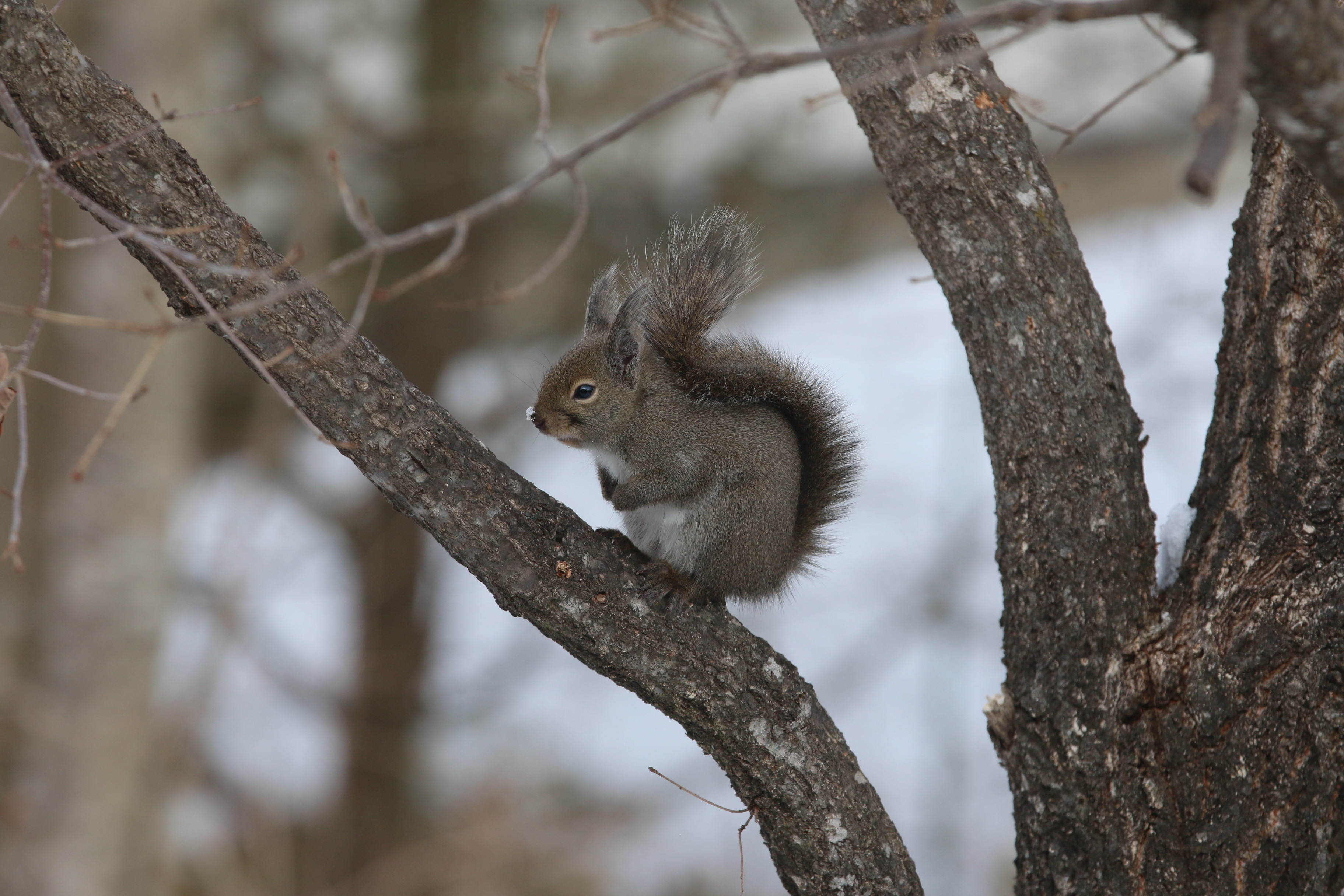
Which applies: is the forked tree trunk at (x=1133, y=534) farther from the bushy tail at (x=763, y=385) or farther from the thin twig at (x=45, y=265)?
the thin twig at (x=45, y=265)

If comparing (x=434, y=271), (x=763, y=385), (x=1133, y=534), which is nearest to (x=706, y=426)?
(x=763, y=385)

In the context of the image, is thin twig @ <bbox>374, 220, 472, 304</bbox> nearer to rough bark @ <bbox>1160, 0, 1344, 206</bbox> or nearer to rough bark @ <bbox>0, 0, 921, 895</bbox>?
rough bark @ <bbox>0, 0, 921, 895</bbox>

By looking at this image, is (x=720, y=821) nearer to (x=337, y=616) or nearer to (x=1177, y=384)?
(x=337, y=616)

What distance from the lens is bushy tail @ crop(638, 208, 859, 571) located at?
2.17 metres

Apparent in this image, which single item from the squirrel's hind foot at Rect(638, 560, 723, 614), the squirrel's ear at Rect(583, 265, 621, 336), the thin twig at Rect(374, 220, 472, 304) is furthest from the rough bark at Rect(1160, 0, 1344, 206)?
the squirrel's ear at Rect(583, 265, 621, 336)

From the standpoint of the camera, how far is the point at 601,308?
251cm

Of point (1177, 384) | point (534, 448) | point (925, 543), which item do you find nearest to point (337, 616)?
point (534, 448)

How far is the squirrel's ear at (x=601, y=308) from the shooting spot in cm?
249

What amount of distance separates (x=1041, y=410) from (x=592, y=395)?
943mm

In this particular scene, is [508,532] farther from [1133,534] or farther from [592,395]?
[1133,534]

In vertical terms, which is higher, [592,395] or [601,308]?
[601,308]

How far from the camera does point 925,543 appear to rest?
6.33m

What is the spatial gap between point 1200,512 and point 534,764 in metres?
4.16

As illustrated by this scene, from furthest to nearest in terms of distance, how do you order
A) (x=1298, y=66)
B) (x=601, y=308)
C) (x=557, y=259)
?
(x=601, y=308) → (x=557, y=259) → (x=1298, y=66)
